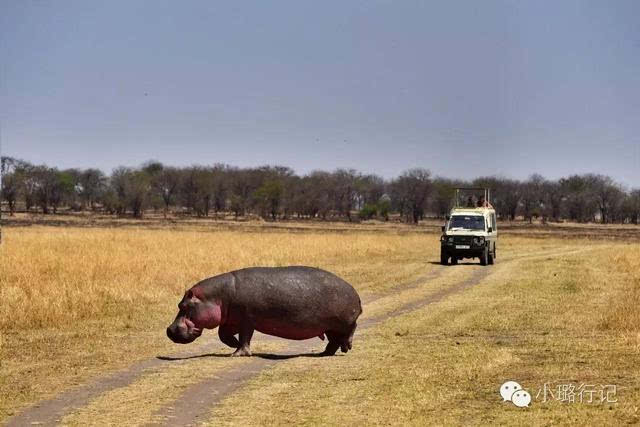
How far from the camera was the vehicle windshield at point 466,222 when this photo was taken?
38.0 meters

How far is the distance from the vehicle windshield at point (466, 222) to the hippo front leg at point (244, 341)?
25274mm

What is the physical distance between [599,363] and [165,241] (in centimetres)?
3637

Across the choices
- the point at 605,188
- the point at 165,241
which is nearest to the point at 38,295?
the point at 165,241

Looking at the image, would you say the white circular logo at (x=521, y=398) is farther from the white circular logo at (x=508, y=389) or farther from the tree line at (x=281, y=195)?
the tree line at (x=281, y=195)

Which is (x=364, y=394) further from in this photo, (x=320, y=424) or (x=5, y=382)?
(x=5, y=382)

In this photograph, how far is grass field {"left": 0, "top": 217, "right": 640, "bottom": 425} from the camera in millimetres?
10469

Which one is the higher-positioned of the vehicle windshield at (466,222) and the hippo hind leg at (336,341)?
the vehicle windshield at (466,222)

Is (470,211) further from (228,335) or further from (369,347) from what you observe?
(228,335)

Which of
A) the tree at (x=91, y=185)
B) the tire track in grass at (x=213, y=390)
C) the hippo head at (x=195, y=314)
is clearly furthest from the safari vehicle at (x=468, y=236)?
the tree at (x=91, y=185)

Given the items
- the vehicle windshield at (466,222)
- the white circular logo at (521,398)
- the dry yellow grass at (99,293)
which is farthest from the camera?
the vehicle windshield at (466,222)

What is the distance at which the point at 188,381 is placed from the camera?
11859 mm

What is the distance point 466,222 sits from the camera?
3834 cm

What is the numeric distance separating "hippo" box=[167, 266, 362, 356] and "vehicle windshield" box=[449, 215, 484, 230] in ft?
82.4

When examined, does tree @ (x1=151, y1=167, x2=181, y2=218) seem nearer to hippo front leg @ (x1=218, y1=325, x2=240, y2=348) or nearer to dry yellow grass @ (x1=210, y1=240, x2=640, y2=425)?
dry yellow grass @ (x1=210, y1=240, x2=640, y2=425)
